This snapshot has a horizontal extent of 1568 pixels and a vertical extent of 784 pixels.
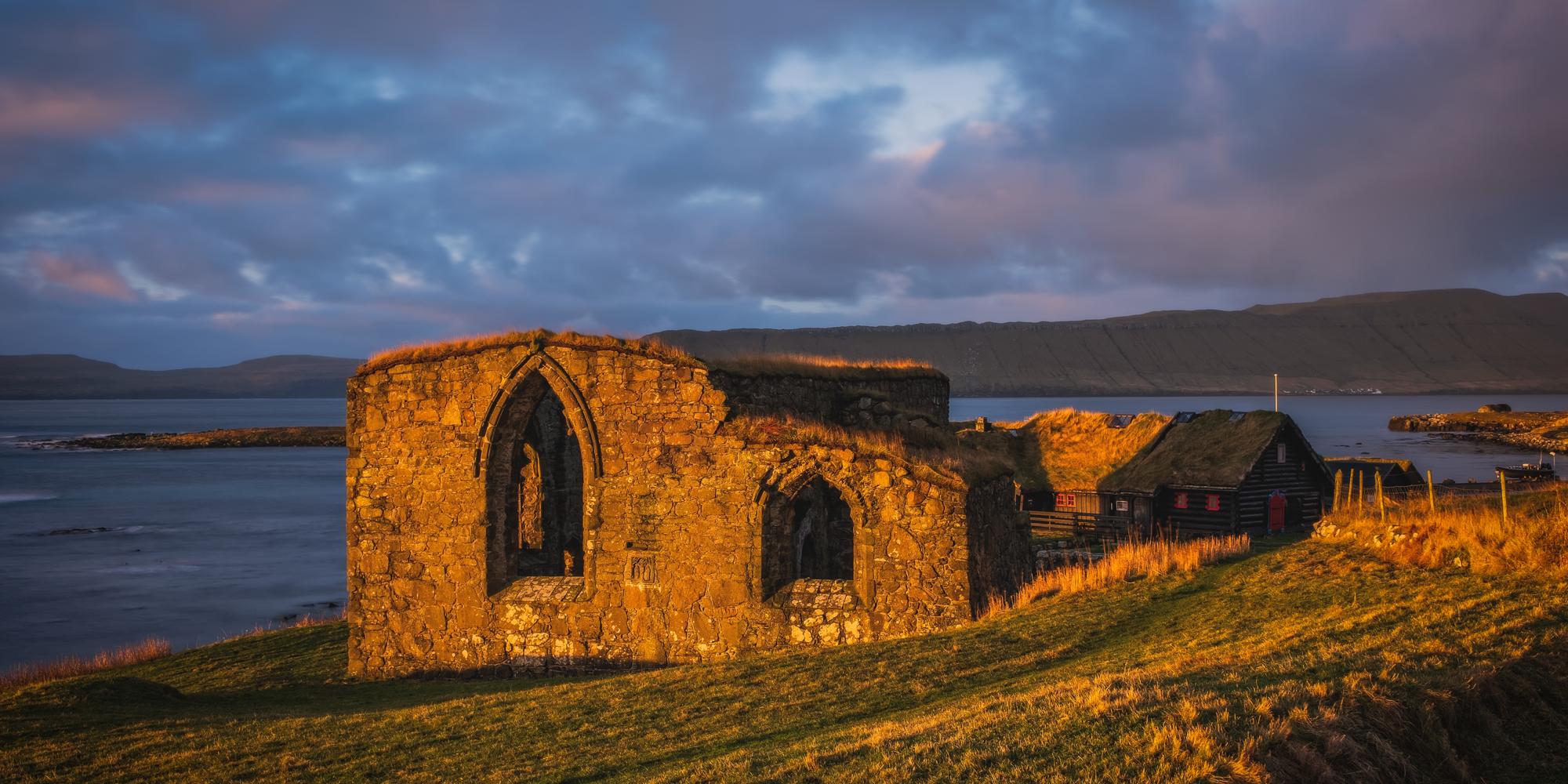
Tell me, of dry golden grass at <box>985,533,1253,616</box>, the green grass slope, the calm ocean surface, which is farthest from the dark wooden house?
the calm ocean surface

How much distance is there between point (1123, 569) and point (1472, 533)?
4607 millimetres

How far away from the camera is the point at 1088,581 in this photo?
13.9 metres

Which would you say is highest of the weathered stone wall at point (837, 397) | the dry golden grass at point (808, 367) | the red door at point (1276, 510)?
the dry golden grass at point (808, 367)

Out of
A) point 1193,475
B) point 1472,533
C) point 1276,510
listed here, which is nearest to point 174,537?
point 1193,475

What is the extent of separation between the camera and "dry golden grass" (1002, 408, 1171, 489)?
33750 millimetres

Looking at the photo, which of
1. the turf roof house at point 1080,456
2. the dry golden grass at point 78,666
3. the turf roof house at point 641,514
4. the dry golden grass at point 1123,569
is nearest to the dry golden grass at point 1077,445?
the turf roof house at point 1080,456

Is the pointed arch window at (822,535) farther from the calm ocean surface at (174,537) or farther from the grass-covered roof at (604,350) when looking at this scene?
the calm ocean surface at (174,537)

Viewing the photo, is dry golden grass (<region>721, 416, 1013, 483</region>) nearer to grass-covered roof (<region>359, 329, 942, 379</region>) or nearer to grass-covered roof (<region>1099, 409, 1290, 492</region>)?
grass-covered roof (<region>359, 329, 942, 379</region>)

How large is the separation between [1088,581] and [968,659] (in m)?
4.58

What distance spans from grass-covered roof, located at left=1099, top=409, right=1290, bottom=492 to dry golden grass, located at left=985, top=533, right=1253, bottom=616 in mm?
13166

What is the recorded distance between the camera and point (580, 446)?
14.7 metres

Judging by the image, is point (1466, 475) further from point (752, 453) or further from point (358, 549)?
point (358, 549)

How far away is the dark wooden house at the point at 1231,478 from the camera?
28.8 meters

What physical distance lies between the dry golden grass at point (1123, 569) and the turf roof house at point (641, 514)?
54cm
